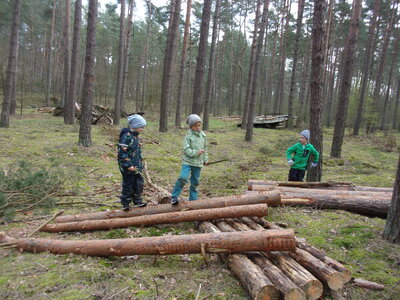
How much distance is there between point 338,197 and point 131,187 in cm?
434

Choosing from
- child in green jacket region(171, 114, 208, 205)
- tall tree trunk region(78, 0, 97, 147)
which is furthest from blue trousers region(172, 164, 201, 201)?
tall tree trunk region(78, 0, 97, 147)

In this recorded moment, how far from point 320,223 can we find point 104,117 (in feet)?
56.5

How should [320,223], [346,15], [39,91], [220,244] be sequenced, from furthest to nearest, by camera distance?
[39,91], [346,15], [320,223], [220,244]

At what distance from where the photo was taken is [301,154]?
23.0ft

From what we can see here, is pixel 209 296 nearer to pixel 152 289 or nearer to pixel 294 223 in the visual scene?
pixel 152 289

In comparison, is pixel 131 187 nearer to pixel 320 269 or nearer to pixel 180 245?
pixel 180 245

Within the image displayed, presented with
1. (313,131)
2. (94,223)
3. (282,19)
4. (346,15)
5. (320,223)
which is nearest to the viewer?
(94,223)

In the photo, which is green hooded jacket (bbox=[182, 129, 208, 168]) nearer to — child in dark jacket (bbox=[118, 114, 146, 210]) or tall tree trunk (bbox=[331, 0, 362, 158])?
child in dark jacket (bbox=[118, 114, 146, 210])

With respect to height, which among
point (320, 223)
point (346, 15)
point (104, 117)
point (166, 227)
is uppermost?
point (346, 15)

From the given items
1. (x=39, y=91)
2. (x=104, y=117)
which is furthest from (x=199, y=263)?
(x=39, y=91)

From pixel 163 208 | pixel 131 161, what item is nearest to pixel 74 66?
pixel 131 161

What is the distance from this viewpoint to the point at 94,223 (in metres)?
4.59

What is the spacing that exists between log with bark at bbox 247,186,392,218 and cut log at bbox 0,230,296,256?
7.39 ft

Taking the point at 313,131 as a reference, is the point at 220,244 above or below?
below
